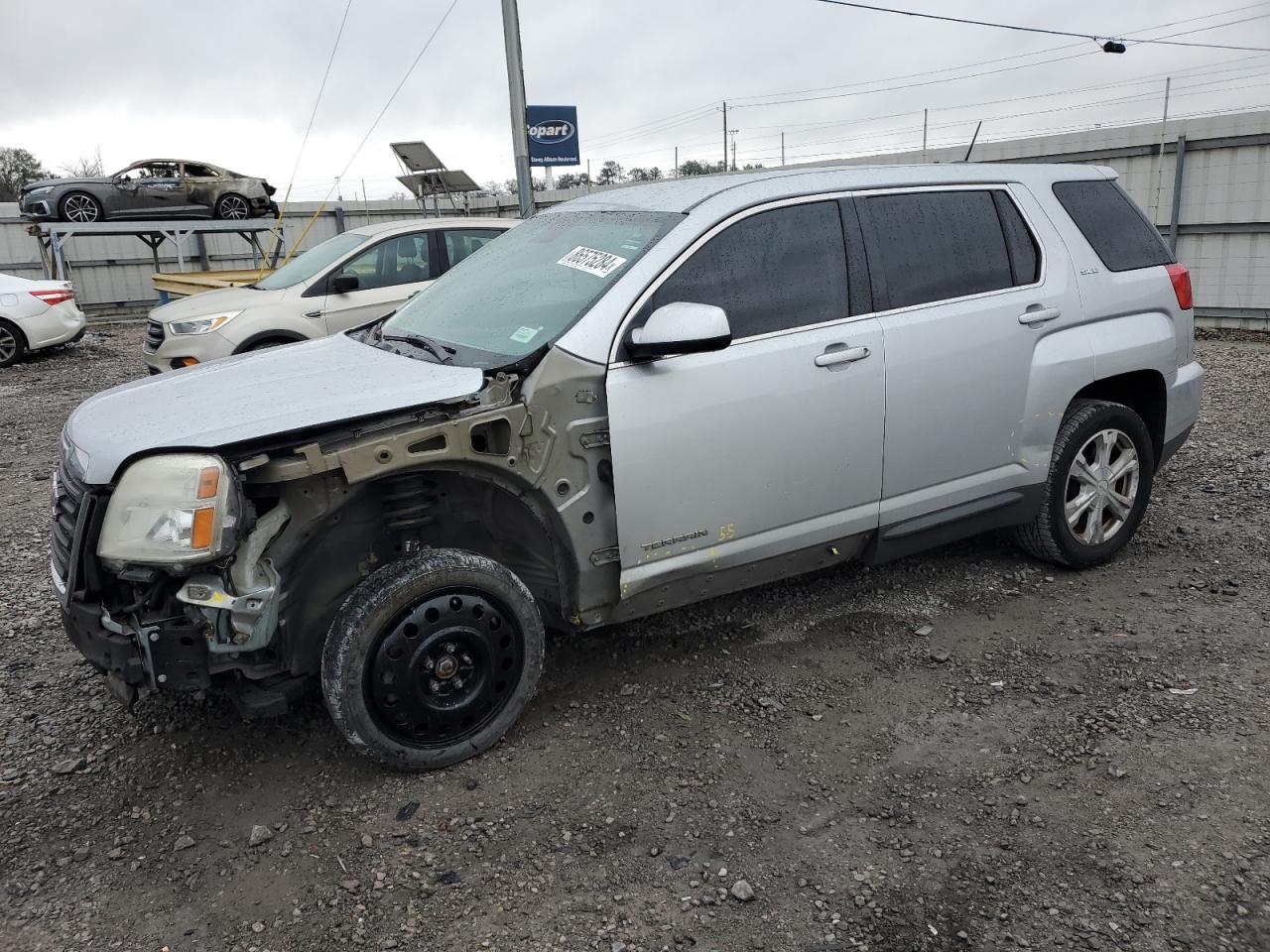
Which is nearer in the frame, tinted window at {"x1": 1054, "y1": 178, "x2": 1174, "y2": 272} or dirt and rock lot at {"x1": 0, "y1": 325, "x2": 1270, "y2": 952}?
dirt and rock lot at {"x1": 0, "y1": 325, "x2": 1270, "y2": 952}

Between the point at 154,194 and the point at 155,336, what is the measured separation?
10.4 m

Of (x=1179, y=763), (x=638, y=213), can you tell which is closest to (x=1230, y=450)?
(x=1179, y=763)

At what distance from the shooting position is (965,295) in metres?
3.93

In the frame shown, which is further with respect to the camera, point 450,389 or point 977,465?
point 977,465

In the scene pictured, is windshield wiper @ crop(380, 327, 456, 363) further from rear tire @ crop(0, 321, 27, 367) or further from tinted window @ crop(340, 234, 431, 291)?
rear tire @ crop(0, 321, 27, 367)

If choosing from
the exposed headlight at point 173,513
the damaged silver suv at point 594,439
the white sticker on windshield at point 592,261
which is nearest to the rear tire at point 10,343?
the damaged silver suv at point 594,439

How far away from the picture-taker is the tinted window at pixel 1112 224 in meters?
4.36

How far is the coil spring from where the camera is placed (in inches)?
119

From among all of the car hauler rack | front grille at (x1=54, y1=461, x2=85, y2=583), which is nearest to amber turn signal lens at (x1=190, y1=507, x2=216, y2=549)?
front grille at (x1=54, y1=461, x2=85, y2=583)

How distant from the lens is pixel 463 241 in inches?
360

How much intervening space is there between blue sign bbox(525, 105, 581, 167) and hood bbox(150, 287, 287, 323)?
13.7 ft

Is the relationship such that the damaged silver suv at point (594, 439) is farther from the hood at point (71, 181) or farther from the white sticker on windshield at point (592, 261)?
the hood at point (71, 181)

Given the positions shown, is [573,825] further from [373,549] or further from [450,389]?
[450,389]

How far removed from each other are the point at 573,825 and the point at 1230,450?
18.3 feet
